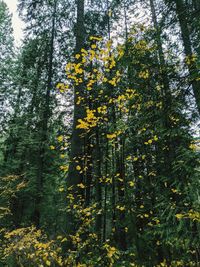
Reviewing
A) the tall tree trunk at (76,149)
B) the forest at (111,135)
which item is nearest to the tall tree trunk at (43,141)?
the forest at (111,135)

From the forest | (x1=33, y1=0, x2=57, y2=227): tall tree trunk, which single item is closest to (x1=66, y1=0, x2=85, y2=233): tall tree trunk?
the forest

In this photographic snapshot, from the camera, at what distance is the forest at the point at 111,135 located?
3801mm

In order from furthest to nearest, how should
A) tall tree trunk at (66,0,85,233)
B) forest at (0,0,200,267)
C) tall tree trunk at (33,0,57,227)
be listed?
tall tree trunk at (33,0,57,227)
tall tree trunk at (66,0,85,233)
forest at (0,0,200,267)

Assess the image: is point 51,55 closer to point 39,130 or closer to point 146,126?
point 39,130

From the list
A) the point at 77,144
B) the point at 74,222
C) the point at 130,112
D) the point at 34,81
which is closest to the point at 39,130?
the point at 34,81

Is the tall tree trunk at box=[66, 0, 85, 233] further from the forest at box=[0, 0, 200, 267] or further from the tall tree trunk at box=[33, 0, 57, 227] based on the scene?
the tall tree trunk at box=[33, 0, 57, 227]

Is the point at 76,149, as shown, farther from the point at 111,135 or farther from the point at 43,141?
the point at 43,141

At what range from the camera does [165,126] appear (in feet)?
12.0

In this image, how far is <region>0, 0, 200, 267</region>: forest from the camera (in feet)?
12.5

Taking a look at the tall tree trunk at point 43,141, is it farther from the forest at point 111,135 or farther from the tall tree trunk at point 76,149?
the tall tree trunk at point 76,149

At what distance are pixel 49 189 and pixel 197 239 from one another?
1191cm

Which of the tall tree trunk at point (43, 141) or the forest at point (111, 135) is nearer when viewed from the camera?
the forest at point (111, 135)

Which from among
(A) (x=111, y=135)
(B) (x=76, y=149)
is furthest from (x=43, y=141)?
(A) (x=111, y=135)

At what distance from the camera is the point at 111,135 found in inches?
184
